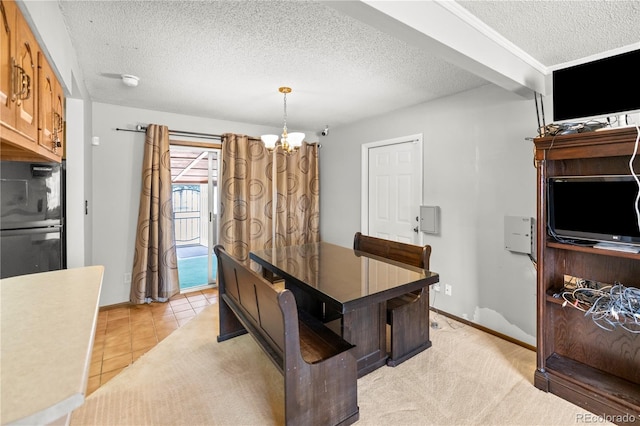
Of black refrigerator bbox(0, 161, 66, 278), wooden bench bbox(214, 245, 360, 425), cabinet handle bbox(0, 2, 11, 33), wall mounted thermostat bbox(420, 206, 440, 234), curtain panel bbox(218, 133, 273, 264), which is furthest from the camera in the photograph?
curtain panel bbox(218, 133, 273, 264)

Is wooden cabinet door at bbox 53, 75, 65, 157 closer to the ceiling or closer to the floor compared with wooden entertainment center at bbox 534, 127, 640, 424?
closer to the ceiling

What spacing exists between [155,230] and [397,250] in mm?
2791

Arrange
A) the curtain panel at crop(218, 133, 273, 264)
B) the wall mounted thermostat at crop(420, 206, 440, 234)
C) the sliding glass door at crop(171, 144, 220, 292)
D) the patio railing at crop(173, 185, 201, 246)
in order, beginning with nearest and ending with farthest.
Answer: the wall mounted thermostat at crop(420, 206, 440, 234)
the curtain panel at crop(218, 133, 273, 264)
the sliding glass door at crop(171, 144, 220, 292)
the patio railing at crop(173, 185, 201, 246)

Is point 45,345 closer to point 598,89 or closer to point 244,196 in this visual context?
point 598,89

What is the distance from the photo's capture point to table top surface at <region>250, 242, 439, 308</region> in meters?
1.84

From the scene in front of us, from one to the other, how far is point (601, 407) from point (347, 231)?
311 cm

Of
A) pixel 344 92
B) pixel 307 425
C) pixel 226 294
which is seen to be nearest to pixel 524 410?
pixel 307 425

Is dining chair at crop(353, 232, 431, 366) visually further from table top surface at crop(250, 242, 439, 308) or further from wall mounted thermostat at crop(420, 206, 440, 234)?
wall mounted thermostat at crop(420, 206, 440, 234)

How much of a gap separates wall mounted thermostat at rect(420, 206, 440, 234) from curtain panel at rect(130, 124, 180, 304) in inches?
117

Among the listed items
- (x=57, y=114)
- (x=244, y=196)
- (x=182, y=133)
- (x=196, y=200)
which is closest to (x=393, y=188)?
(x=244, y=196)

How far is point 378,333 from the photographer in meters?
2.30

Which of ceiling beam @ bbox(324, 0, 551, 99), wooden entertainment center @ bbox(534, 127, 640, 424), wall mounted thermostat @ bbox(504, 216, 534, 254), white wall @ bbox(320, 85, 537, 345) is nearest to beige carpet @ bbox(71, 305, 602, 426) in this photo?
wooden entertainment center @ bbox(534, 127, 640, 424)

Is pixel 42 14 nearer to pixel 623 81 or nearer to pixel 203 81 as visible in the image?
pixel 203 81

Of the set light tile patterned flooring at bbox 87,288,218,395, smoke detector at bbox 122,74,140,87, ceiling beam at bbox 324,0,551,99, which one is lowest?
light tile patterned flooring at bbox 87,288,218,395
